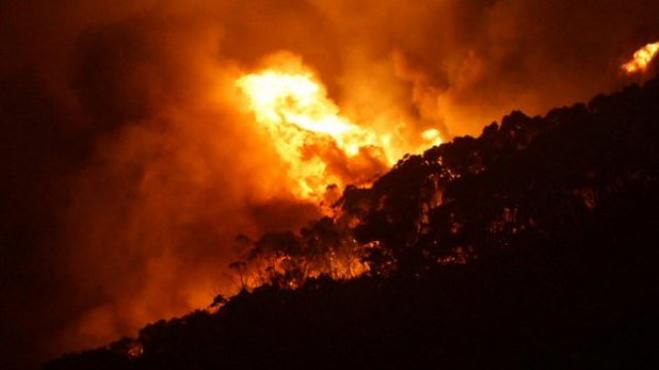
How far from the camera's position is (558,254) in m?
32.4

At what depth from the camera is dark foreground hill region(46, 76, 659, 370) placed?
25.8 metres

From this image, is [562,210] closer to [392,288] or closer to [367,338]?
[392,288]

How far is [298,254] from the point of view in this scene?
4934 centimetres

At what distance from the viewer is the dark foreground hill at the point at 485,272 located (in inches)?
1015

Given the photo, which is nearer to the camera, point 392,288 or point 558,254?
point 558,254

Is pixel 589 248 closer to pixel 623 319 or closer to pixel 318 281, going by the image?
pixel 623 319

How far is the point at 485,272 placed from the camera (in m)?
33.3

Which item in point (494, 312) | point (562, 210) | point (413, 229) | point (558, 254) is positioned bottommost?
point (494, 312)

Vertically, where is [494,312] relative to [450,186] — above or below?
below

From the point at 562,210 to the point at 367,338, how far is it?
1358cm

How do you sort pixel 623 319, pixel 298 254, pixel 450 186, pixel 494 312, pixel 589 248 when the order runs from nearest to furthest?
pixel 623 319
pixel 494 312
pixel 589 248
pixel 450 186
pixel 298 254

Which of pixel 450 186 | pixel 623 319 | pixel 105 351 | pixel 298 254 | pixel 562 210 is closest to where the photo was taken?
pixel 623 319

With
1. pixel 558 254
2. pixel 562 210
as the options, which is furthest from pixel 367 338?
pixel 562 210

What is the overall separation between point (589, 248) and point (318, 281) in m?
18.2
